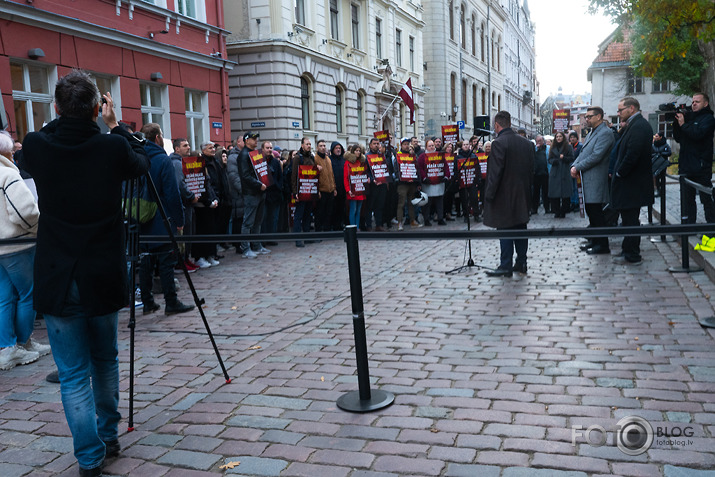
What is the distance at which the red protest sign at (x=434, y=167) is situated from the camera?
53.7ft

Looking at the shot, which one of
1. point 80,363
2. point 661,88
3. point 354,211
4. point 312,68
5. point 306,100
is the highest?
point 661,88

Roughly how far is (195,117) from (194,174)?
1016 centimetres

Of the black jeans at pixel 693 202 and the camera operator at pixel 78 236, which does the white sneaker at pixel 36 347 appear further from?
the black jeans at pixel 693 202

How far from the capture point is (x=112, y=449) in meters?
3.77

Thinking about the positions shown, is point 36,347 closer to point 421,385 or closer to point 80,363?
point 80,363

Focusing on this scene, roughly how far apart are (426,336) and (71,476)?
129 inches

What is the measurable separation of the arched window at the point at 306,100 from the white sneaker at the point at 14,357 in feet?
69.4

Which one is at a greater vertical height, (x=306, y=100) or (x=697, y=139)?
(x=306, y=100)

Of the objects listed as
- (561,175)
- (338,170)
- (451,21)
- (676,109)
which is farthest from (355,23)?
(676,109)

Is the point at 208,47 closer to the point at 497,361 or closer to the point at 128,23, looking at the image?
the point at 128,23

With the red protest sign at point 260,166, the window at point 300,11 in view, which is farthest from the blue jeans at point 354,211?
the window at point 300,11

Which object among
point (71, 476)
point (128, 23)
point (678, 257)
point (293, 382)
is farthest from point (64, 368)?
point (128, 23)

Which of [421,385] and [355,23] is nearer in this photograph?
[421,385]

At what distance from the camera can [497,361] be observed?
16.9 feet
